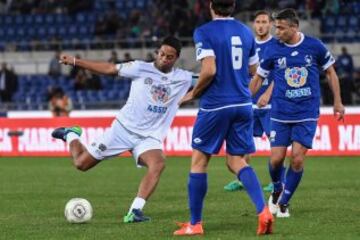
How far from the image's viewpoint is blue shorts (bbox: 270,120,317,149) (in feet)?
39.2

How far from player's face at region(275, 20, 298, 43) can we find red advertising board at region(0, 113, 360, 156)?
1201 centimetres

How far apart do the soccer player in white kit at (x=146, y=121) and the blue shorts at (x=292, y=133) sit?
1.22m

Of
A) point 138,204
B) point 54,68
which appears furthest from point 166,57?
point 54,68

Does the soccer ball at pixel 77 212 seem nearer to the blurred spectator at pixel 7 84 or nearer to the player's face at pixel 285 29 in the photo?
the player's face at pixel 285 29

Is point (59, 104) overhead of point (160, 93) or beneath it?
beneath

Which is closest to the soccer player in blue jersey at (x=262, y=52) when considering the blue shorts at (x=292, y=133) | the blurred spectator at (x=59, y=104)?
the blue shorts at (x=292, y=133)

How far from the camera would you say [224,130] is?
10281 mm

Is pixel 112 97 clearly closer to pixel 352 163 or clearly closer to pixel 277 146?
pixel 352 163

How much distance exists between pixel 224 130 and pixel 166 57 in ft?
5.64

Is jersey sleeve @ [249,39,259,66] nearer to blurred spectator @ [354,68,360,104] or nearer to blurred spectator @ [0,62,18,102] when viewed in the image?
blurred spectator @ [354,68,360,104]

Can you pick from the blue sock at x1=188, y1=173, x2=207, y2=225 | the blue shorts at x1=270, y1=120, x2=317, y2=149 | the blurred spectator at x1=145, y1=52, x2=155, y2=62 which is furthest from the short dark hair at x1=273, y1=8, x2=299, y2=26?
the blurred spectator at x1=145, y1=52, x2=155, y2=62

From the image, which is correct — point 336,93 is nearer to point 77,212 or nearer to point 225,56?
point 225,56

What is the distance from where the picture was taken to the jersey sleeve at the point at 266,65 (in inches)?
473

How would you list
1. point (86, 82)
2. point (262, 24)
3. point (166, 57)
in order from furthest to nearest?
point (86, 82), point (262, 24), point (166, 57)
